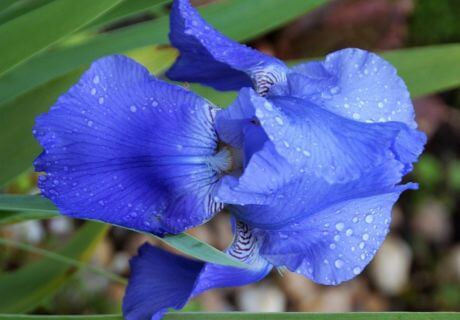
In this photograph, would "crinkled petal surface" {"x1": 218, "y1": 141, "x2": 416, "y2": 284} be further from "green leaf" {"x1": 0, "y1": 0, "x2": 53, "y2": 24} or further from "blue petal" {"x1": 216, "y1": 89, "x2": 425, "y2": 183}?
"green leaf" {"x1": 0, "y1": 0, "x2": 53, "y2": 24}

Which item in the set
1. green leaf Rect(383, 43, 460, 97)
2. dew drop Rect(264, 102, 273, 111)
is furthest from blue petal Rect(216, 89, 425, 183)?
green leaf Rect(383, 43, 460, 97)

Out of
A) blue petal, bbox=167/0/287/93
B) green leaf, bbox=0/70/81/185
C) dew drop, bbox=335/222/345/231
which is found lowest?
dew drop, bbox=335/222/345/231

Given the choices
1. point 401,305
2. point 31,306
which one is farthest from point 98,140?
point 401,305

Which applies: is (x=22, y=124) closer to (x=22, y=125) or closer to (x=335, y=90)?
(x=22, y=125)

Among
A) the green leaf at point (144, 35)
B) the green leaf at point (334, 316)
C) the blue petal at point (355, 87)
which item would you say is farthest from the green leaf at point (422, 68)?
the green leaf at point (334, 316)

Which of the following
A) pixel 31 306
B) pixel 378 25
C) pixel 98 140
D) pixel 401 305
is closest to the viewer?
pixel 98 140

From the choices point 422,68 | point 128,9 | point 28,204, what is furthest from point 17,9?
point 422,68

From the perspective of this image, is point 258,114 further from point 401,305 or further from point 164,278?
point 401,305

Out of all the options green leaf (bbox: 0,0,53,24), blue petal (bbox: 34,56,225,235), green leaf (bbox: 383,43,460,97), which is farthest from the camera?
green leaf (bbox: 383,43,460,97)
